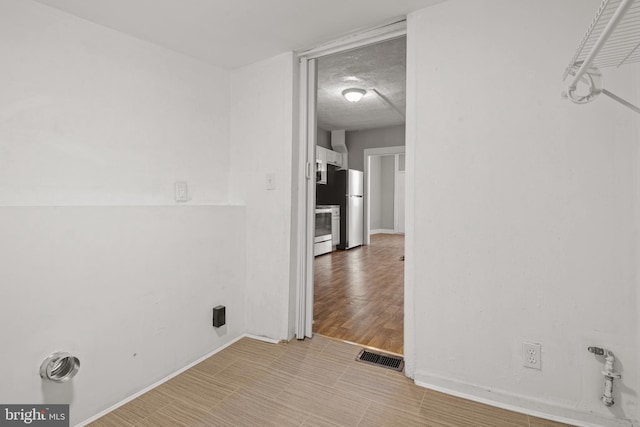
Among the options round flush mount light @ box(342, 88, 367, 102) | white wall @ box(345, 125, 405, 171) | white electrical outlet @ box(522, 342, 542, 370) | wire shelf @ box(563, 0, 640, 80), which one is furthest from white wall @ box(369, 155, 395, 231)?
wire shelf @ box(563, 0, 640, 80)

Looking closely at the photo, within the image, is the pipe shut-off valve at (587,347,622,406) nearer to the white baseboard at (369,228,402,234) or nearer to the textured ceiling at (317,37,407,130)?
the textured ceiling at (317,37,407,130)

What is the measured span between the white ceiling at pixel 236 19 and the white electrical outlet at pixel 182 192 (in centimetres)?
87

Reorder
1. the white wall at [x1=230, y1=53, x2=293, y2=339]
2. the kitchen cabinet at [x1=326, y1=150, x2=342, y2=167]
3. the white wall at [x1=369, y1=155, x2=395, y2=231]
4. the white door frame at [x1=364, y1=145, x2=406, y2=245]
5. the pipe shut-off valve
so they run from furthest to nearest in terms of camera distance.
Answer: the white wall at [x1=369, y1=155, x2=395, y2=231]
the white door frame at [x1=364, y1=145, x2=406, y2=245]
the kitchen cabinet at [x1=326, y1=150, x2=342, y2=167]
the white wall at [x1=230, y1=53, x2=293, y2=339]
the pipe shut-off valve

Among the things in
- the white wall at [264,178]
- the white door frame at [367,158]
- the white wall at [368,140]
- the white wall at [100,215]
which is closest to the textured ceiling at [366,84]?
the white wall at [368,140]

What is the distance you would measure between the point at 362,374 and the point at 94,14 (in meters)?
2.39

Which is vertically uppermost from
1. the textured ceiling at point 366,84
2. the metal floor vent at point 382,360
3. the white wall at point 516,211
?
the textured ceiling at point 366,84

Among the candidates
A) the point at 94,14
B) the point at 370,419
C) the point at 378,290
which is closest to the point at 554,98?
the point at 370,419

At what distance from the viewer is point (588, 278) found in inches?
51.8

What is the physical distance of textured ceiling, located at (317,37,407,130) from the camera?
3021 mm

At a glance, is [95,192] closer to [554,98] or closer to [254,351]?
[254,351]

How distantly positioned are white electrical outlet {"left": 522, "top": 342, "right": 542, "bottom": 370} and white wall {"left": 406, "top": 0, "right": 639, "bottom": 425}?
0.11 feet

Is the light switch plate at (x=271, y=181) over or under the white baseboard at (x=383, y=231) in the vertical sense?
over

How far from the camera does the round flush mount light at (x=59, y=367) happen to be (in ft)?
4.21

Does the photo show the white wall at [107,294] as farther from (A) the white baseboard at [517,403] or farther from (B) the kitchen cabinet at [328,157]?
(B) the kitchen cabinet at [328,157]
